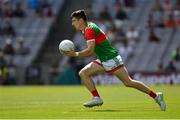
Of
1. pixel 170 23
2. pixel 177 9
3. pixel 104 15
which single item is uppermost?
pixel 177 9

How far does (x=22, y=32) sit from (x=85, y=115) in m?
37.9

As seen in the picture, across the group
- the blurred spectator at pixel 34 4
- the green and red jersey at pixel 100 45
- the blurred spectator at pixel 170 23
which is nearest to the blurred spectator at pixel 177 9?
the blurred spectator at pixel 170 23

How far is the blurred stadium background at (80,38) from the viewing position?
48219 millimetres

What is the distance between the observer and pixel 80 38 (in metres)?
51.9

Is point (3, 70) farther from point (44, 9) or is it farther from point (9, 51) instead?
point (44, 9)

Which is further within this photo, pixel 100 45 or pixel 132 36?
pixel 132 36

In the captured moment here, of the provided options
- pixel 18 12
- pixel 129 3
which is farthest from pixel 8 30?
pixel 129 3

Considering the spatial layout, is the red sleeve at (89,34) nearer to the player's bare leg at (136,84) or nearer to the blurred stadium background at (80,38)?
the player's bare leg at (136,84)

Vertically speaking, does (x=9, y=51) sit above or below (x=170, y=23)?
below

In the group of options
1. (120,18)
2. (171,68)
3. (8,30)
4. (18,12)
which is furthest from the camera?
(18,12)

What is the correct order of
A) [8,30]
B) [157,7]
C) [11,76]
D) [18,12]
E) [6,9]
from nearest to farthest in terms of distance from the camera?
[11,76] < [157,7] < [8,30] < [18,12] < [6,9]

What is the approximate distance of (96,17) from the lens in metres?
52.5

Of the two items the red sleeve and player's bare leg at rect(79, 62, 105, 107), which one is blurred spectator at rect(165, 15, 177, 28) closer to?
player's bare leg at rect(79, 62, 105, 107)

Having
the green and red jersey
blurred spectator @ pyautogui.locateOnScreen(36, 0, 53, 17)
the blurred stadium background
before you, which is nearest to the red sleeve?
the green and red jersey
